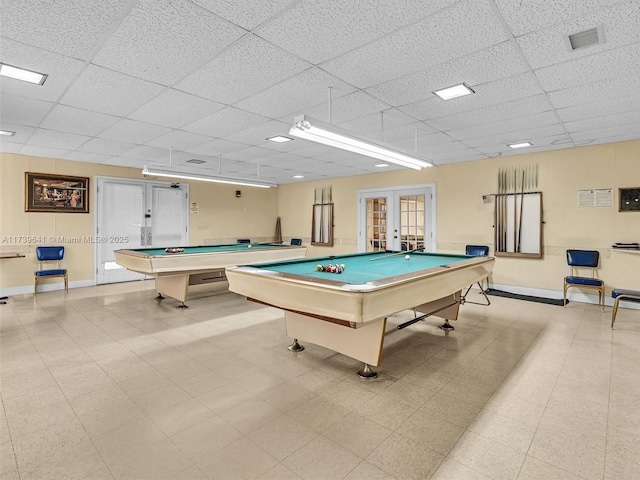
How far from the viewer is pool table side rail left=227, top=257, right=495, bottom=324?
220 centimetres

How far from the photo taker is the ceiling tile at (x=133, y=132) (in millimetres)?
4281

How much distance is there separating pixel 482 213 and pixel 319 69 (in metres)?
4.92

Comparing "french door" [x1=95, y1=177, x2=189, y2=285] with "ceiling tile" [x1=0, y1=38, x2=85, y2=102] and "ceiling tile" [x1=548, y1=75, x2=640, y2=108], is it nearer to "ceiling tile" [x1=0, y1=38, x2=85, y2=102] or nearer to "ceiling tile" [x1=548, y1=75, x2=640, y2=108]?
"ceiling tile" [x1=0, y1=38, x2=85, y2=102]

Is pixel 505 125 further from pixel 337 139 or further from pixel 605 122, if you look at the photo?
pixel 337 139

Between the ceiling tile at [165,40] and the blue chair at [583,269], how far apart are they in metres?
5.61

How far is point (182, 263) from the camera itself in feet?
16.3

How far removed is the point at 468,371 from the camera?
292 cm

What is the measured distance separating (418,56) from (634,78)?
6.53 feet

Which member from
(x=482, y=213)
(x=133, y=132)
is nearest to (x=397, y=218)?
(x=482, y=213)

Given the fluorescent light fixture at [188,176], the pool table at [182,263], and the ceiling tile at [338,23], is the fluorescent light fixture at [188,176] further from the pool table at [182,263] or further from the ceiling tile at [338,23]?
the ceiling tile at [338,23]

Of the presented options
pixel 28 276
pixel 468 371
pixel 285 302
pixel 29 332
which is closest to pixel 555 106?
pixel 468 371

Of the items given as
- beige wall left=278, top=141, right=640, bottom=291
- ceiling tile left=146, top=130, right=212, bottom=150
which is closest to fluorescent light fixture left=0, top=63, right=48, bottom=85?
ceiling tile left=146, top=130, right=212, bottom=150

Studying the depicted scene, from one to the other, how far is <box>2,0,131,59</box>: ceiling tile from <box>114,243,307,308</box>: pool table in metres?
2.83

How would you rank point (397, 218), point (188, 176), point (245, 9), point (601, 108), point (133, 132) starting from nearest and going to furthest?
point (245, 9) < point (601, 108) < point (133, 132) < point (188, 176) < point (397, 218)
